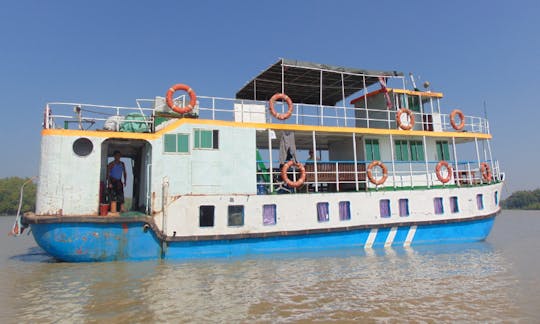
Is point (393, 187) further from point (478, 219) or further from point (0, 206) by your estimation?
point (0, 206)

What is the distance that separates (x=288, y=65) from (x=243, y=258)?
Result: 7895 mm

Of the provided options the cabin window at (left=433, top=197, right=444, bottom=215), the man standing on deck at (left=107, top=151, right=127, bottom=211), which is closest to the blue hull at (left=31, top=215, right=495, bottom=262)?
the cabin window at (left=433, top=197, right=444, bottom=215)

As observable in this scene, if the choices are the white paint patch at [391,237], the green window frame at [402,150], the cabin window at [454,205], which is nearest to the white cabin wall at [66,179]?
the white paint patch at [391,237]

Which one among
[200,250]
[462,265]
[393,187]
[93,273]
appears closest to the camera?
[93,273]

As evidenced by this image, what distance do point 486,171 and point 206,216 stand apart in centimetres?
1387

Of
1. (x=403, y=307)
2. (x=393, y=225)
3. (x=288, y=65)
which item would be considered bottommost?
(x=403, y=307)

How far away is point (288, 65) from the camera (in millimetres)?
14477

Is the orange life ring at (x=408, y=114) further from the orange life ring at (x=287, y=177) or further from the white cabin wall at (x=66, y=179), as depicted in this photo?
the white cabin wall at (x=66, y=179)

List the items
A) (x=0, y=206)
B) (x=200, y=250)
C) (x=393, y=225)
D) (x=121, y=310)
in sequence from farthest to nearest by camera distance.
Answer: (x=0, y=206)
(x=393, y=225)
(x=200, y=250)
(x=121, y=310)

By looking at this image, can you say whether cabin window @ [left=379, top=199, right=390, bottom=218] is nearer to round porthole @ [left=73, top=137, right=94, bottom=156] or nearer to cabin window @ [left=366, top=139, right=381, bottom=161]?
cabin window @ [left=366, top=139, right=381, bottom=161]

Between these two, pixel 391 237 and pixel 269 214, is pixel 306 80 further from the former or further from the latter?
pixel 391 237

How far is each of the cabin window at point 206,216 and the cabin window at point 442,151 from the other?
12.0 metres

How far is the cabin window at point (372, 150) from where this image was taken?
52.5 ft

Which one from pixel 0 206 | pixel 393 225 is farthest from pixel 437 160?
pixel 0 206
